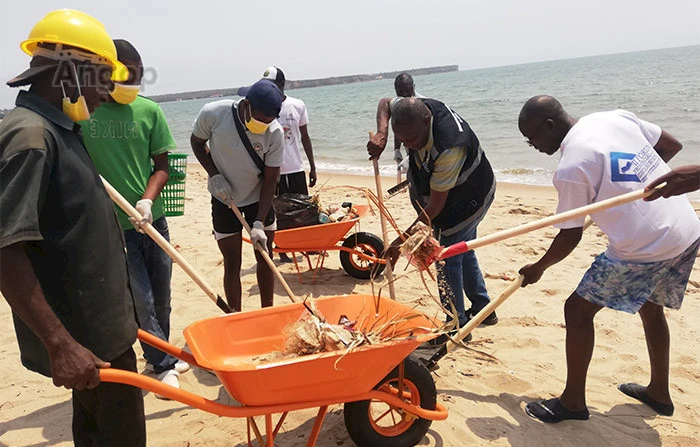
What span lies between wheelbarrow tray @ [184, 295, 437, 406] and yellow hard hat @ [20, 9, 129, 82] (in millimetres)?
1336

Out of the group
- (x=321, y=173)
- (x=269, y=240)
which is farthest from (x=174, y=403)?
(x=321, y=173)

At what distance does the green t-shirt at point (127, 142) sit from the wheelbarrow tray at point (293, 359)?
105cm

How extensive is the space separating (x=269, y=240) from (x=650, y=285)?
2.57 meters

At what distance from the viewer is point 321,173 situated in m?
14.6

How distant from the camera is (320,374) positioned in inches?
95.2

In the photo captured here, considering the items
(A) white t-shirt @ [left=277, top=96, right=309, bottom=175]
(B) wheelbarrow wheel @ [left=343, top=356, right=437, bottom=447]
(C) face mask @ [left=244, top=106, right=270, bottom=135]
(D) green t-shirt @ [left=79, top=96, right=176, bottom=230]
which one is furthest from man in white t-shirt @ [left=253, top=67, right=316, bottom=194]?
(B) wheelbarrow wheel @ [left=343, top=356, right=437, bottom=447]

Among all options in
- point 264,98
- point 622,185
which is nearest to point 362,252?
point 264,98

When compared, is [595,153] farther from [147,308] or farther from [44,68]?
[147,308]

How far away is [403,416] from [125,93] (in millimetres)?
2419

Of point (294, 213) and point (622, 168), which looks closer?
point (622, 168)

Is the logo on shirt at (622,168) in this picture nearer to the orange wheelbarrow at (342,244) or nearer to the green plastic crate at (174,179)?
the orange wheelbarrow at (342,244)

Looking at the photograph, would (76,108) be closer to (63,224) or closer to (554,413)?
(63,224)

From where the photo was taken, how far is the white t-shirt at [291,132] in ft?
19.8

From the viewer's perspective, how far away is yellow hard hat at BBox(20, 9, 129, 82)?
6.23ft
